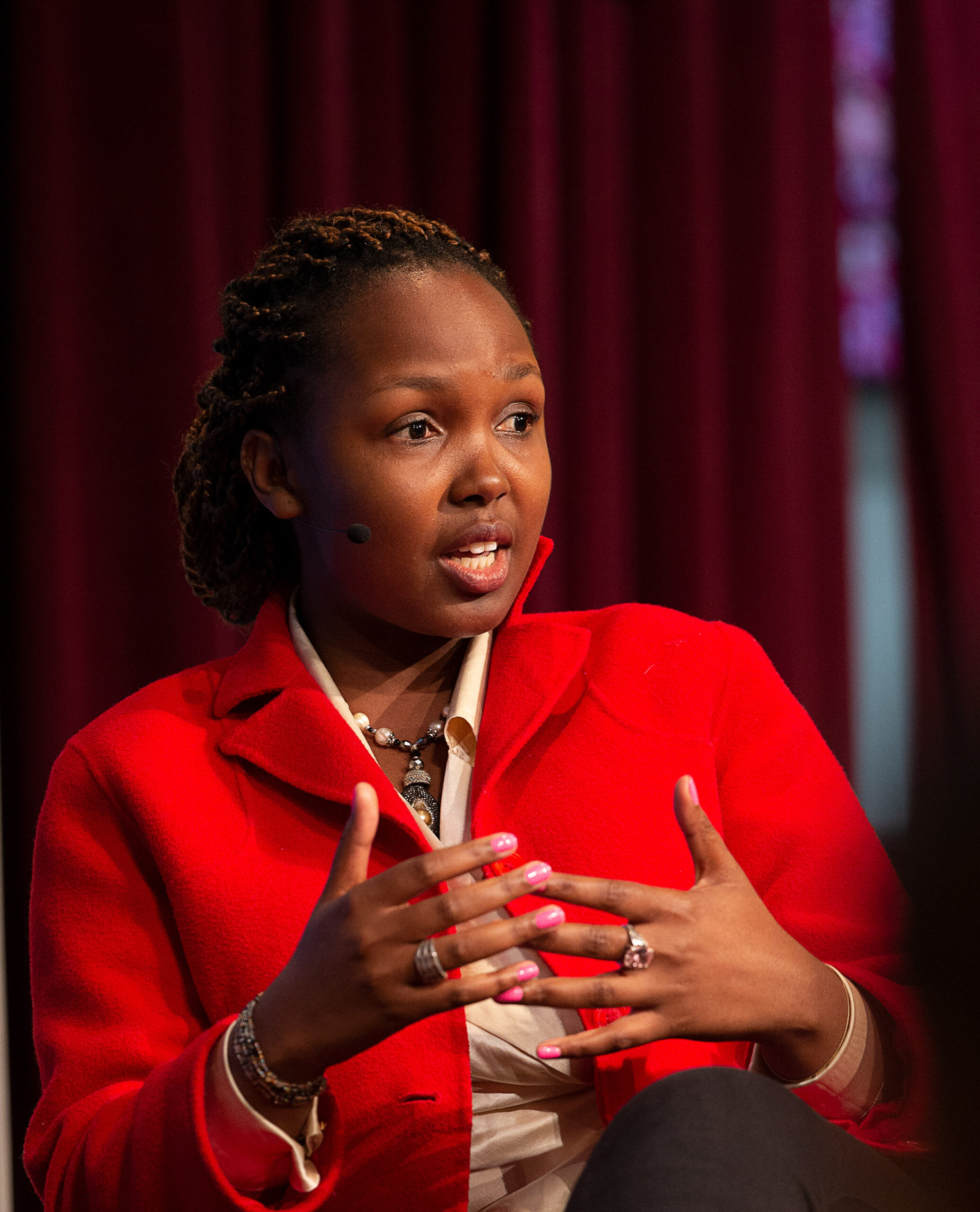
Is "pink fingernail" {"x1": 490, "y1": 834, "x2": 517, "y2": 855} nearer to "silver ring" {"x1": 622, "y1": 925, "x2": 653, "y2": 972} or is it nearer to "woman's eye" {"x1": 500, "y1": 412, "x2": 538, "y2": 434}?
"silver ring" {"x1": 622, "y1": 925, "x2": 653, "y2": 972}

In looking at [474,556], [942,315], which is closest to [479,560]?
[474,556]

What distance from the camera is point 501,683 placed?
3.89 ft

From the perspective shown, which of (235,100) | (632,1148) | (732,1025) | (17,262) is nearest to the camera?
(632,1148)

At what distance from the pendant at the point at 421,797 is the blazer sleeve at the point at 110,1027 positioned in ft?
0.76

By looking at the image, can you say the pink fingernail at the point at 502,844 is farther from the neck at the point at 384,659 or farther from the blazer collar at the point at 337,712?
the neck at the point at 384,659

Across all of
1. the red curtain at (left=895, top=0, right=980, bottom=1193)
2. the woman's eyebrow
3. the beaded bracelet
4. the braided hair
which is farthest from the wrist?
the red curtain at (left=895, top=0, right=980, bottom=1193)

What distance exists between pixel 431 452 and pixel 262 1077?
20.6 inches

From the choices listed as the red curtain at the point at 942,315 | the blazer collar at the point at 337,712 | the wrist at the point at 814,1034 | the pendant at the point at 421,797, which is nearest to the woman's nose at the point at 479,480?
the blazer collar at the point at 337,712

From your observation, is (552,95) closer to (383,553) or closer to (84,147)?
(84,147)

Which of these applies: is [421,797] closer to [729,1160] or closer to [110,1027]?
[110,1027]

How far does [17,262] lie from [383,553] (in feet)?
3.00

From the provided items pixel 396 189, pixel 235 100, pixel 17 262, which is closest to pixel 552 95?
pixel 396 189

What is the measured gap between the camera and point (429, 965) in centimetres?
85

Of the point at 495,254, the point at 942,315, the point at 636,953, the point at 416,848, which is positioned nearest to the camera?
the point at 636,953
